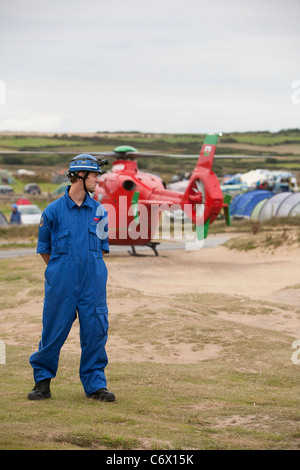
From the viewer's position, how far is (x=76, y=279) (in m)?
6.64

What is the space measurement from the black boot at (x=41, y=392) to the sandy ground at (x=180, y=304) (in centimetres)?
295

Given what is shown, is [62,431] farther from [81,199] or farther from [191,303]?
[191,303]

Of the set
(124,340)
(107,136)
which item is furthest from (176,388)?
(107,136)

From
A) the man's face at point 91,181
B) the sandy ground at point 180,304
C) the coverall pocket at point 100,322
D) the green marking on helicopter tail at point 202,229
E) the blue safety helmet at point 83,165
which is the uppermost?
the blue safety helmet at point 83,165

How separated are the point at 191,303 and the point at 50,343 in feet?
24.7

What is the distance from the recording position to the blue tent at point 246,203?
44.1 m

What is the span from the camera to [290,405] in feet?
23.0

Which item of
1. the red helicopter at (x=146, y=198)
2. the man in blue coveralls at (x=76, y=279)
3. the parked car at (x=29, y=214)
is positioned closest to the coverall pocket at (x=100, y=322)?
the man in blue coveralls at (x=76, y=279)

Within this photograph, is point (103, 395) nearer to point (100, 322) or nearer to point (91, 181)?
point (100, 322)

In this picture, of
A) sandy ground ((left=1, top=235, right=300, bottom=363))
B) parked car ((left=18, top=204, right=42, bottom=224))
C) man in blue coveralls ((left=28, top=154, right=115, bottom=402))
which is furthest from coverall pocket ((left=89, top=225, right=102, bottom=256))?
parked car ((left=18, top=204, right=42, bottom=224))

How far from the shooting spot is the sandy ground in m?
10.7

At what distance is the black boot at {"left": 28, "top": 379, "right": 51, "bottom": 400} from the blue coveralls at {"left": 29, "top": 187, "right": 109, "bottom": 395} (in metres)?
0.05

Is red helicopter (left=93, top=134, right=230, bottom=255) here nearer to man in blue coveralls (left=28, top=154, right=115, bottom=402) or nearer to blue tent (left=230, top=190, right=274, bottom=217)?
man in blue coveralls (left=28, top=154, right=115, bottom=402)

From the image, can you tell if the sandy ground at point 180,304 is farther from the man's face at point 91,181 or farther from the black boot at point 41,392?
the man's face at point 91,181
